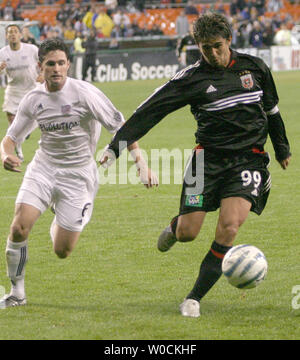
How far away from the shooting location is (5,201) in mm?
11234

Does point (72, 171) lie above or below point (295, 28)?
below

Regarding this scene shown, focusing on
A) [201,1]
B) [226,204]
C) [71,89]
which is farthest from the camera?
[201,1]

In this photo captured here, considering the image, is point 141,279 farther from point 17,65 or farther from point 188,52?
point 188,52

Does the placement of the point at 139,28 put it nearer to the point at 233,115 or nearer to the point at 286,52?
the point at 286,52

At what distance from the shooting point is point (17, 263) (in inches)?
251

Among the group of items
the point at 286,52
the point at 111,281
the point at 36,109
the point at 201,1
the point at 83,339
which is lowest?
the point at 83,339

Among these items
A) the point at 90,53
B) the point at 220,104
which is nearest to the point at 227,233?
the point at 220,104

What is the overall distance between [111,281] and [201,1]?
35.1m

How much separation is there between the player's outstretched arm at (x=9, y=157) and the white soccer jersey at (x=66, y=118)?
0.07 meters

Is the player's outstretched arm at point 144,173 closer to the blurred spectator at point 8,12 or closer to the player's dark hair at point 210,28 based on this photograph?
the player's dark hair at point 210,28

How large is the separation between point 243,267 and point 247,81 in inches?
54.8

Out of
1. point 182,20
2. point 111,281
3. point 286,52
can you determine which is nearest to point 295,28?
point 286,52

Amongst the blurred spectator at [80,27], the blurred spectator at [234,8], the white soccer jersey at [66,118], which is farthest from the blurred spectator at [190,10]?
the white soccer jersey at [66,118]

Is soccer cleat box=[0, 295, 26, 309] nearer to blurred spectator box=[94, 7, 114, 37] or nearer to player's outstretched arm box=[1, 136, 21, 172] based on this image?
player's outstretched arm box=[1, 136, 21, 172]
